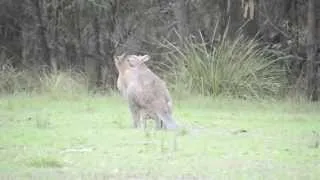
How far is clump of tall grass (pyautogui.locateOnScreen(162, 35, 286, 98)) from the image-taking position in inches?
691

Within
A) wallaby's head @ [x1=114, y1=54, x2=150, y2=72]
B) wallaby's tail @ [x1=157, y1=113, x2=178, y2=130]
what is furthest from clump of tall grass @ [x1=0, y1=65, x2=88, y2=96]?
wallaby's tail @ [x1=157, y1=113, x2=178, y2=130]

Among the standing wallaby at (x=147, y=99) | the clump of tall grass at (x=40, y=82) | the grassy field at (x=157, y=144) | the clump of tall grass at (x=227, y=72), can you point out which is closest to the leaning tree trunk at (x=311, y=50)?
the clump of tall grass at (x=227, y=72)

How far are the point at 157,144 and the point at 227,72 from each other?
28.0 ft

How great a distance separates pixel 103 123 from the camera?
39.4 ft

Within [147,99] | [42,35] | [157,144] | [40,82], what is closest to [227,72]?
[40,82]

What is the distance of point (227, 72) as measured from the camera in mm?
17750

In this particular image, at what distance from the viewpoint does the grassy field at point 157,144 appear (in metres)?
7.67

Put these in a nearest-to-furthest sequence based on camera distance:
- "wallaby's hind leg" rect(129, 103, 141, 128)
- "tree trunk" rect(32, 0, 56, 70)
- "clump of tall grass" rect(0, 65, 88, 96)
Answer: "wallaby's hind leg" rect(129, 103, 141, 128), "clump of tall grass" rect(0, 65, 88, 96), "tree trunk" rect(32, 0, 56, 70)

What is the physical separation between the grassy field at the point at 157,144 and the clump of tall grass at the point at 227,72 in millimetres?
2642

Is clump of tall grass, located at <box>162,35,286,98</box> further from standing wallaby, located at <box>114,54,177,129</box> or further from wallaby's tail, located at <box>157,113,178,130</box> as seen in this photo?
wallaby's tail, located at <box>157,113,178,130</box>

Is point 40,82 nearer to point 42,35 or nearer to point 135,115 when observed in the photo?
point 42,35

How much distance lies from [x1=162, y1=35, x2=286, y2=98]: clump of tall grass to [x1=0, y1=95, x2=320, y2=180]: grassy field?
2642 mm

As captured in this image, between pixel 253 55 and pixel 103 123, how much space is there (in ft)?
23.5

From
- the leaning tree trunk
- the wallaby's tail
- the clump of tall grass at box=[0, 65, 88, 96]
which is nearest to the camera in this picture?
the wallaby's tail
